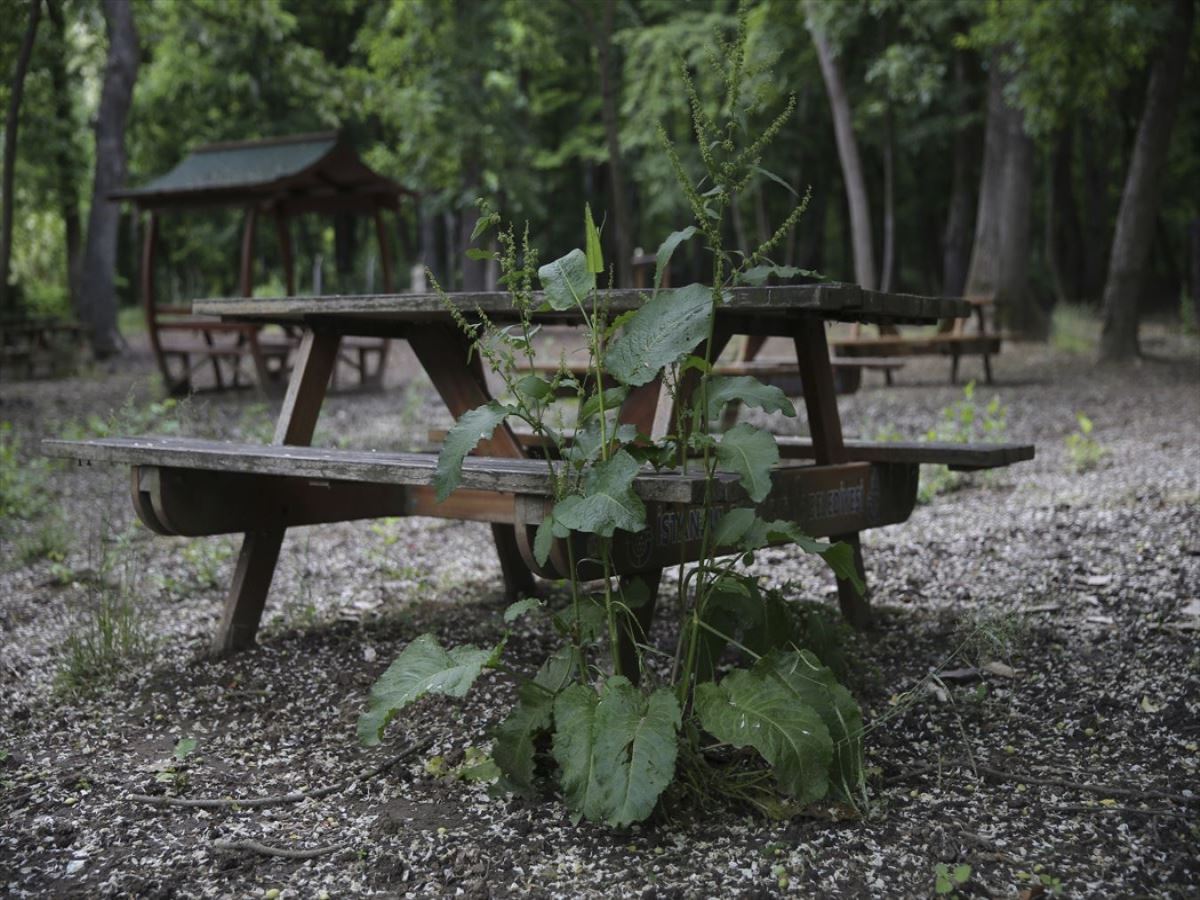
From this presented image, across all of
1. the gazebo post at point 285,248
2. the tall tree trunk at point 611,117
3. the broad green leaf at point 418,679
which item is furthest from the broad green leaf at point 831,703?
the gazebo post at point 285,248

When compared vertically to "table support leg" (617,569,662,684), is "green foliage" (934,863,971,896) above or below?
below

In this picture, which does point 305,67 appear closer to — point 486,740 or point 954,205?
point 954,205

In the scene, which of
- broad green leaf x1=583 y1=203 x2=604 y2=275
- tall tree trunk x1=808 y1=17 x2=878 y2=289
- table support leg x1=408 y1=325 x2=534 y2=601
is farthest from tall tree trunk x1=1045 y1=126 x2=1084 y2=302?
broad green leaf x1=583 y1=203 x2=604 y2=275

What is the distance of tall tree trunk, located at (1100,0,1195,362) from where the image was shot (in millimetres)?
11802

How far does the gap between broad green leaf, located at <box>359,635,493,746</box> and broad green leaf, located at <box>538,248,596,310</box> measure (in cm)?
77

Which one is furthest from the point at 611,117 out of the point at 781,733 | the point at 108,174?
the point at 781,733

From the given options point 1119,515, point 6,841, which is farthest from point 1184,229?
point 6,841

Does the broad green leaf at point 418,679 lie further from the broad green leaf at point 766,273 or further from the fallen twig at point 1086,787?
the fallen twig at point 1086,787

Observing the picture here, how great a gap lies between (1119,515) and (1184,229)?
31.6m

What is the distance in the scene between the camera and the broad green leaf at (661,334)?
250 centimetres

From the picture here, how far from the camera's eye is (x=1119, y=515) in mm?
5461

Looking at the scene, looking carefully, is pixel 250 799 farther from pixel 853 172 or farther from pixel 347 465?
pixel 853 172

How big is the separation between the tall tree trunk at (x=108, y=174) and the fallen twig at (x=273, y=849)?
45.2 feet

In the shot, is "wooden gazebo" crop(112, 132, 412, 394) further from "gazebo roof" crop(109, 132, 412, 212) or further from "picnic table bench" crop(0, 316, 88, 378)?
"picnic table bench" crop(0, 316, 88, 378)
